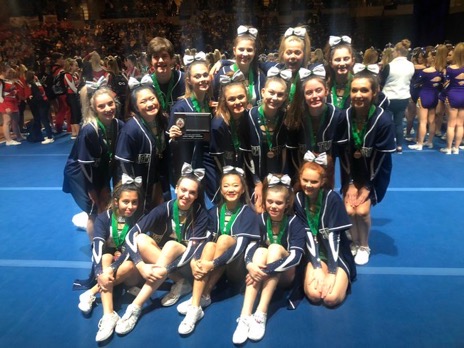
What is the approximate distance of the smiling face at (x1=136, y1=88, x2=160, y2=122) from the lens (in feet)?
9.59

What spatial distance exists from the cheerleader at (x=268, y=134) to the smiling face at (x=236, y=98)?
0.09m

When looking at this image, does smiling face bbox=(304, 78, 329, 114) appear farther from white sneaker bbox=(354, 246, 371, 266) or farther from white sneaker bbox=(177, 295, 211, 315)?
white sneaker bbox=(177, 295, 211, 315)

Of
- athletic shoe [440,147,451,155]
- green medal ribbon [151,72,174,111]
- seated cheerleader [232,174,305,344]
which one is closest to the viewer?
seated cheerleader [232,174,305,344]

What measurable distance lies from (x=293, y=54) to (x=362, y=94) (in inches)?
27.9

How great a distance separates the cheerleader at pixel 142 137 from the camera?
293 centimetres

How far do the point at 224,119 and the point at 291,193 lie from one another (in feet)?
2.46

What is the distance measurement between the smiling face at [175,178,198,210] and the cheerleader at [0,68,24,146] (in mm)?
5853

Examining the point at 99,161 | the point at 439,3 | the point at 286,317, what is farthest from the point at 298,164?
the point at 439,3

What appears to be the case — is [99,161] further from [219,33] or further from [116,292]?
[219,33]

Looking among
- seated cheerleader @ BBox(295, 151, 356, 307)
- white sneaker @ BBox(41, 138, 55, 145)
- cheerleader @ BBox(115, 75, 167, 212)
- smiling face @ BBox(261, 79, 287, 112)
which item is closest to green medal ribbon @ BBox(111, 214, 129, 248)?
cheerleader @ BBox(115, 75, 167, 212)

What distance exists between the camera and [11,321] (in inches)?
103

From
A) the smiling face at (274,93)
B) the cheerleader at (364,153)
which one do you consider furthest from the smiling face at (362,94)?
the smiling face at (274,93)

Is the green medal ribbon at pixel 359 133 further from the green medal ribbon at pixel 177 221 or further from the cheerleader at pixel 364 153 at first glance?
the green medal ribbon at pixel 177 221

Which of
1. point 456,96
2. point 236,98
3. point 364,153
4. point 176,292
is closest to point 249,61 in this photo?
point 236,98
